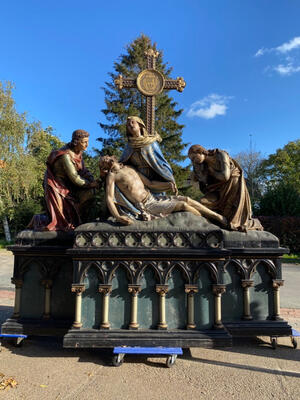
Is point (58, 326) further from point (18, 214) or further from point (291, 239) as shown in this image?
point (18, 214)

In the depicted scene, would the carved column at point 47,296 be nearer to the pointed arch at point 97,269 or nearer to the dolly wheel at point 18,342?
the dolly wheel at point 18,342

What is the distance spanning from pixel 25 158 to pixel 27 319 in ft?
72.4

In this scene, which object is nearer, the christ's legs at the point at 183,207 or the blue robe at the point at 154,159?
the christ's legs at the point at 183,207

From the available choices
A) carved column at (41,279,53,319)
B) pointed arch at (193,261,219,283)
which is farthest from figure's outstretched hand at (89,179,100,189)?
pointed arch at (193,261,219,283)

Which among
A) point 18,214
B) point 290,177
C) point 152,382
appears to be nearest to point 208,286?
point 152,382

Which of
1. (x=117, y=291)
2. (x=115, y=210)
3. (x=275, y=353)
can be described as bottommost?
(x=275, y=353)

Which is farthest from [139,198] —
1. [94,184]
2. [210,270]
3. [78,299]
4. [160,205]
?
[78,299]

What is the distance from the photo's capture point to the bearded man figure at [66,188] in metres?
4.82

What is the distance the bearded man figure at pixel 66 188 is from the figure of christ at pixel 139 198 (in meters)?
0.48

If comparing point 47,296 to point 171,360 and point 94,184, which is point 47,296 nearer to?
point 94,184

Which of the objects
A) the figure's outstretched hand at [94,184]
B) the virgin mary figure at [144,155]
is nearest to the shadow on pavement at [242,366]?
the virgin mary figure at [144,155]

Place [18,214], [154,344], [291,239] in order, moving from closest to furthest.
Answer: [154,344]
[291,239]
[18,214]

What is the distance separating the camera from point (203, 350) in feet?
14.5

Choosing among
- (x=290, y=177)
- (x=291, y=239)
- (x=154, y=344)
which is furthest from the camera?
(x=290, y=177)
